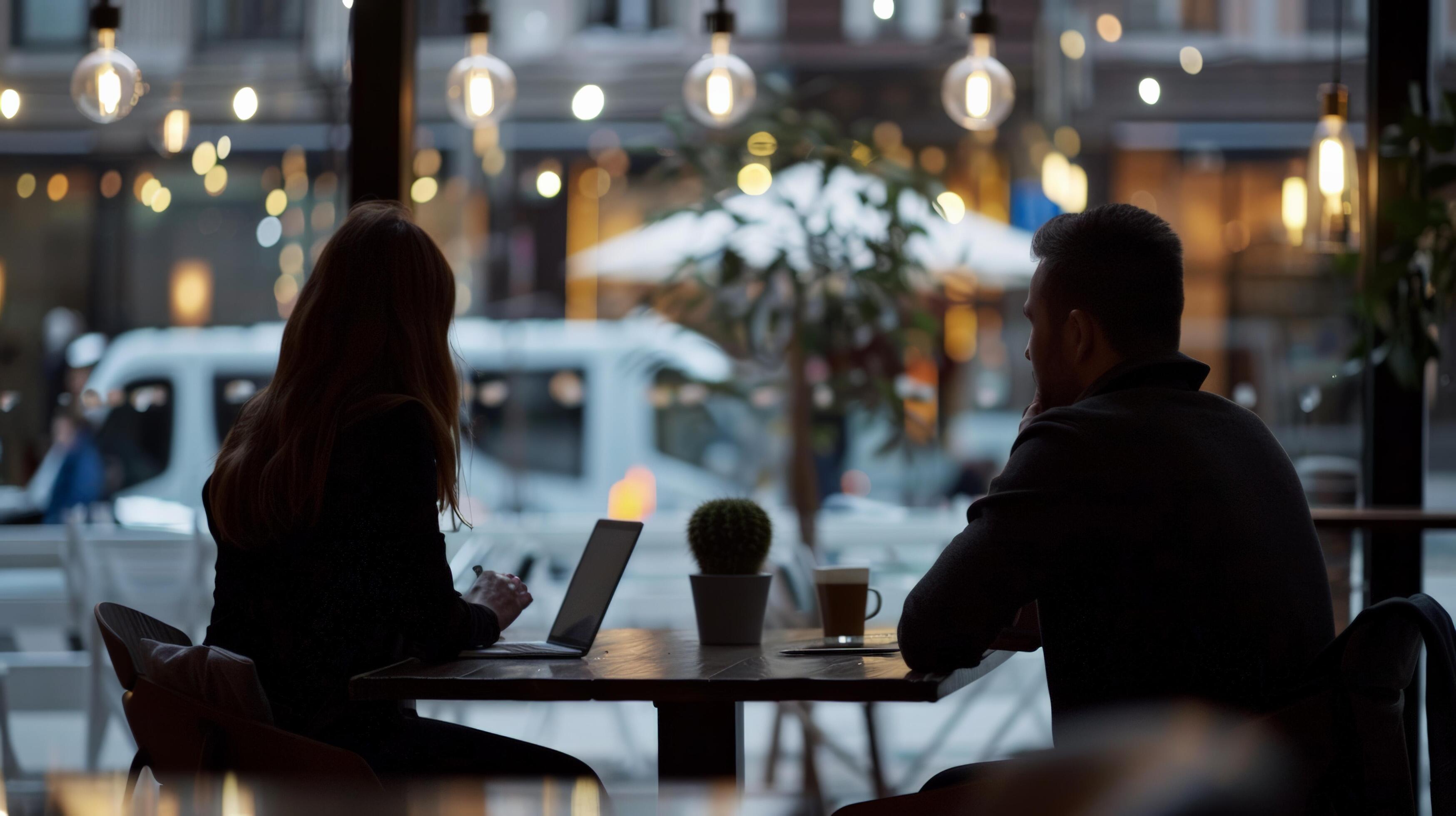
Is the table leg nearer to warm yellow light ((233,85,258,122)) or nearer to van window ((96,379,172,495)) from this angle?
van window ((96,379,172,495))

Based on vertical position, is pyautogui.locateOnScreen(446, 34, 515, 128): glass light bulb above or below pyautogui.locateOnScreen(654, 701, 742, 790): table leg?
above

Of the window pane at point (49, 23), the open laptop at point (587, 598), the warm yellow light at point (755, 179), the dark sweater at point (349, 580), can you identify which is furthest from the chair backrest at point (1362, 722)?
the window pane at point (49, 23)

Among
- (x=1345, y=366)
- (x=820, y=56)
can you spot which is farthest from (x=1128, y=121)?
(x=1345, y=366)

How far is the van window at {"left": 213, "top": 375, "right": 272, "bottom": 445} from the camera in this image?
4262 mm

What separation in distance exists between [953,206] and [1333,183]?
1.80 m

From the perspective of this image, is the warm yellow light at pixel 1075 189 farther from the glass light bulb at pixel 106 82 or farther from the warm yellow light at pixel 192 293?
the glass light bulb at pixel 106 82

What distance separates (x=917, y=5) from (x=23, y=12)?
9.86 ft

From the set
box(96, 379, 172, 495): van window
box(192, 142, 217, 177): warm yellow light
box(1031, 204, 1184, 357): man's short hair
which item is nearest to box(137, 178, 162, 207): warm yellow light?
box(192, 142, 217, 177): warm yellow light

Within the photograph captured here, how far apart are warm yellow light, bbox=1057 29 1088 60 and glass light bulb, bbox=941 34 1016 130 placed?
155 cm

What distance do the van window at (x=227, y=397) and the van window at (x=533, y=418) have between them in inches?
35.2

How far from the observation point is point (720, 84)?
3.32 m

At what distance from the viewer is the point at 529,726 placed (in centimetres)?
483

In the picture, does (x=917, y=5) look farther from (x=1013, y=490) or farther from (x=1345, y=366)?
(x=1013, y=490)

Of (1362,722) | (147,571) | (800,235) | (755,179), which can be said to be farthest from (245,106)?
(1362,722)
